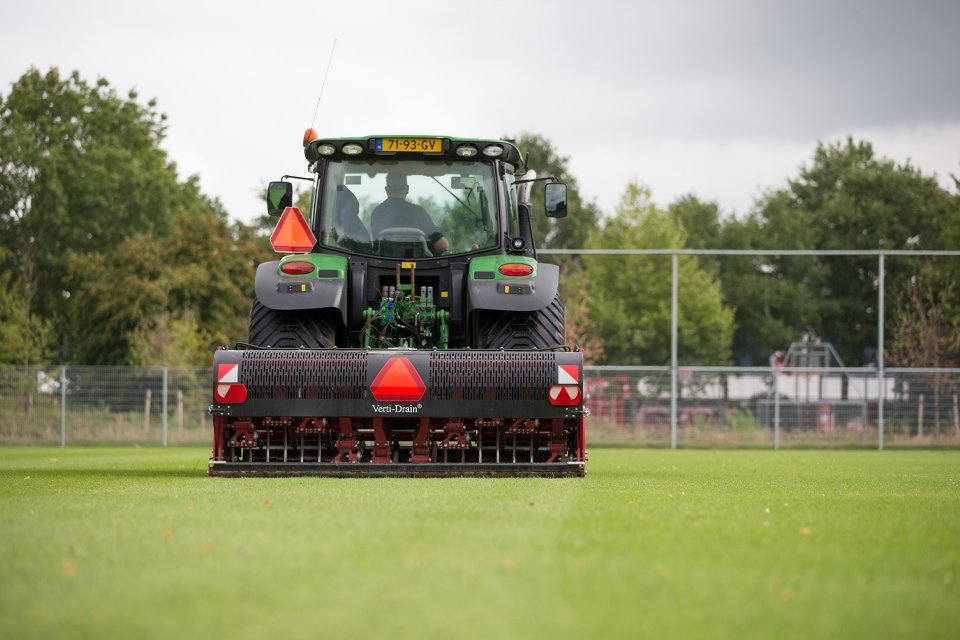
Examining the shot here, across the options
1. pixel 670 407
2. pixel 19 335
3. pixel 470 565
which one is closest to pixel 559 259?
pixel 19 335

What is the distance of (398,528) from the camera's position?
5.97m

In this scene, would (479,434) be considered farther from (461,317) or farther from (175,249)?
(175,249)

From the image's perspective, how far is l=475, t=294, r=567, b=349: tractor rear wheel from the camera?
1080 cm

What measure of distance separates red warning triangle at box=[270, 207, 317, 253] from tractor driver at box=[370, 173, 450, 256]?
591 mm

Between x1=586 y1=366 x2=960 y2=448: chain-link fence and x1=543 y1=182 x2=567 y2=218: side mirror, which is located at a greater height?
x1=543 y1=182 x2=567 y2=218: side mirror

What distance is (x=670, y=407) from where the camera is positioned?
2533cm

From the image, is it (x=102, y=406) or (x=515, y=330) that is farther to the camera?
(x=102, y=406)

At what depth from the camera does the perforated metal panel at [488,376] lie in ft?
32.2

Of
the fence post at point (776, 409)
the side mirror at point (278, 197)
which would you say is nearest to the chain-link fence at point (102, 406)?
the fence post at point (776, 409)

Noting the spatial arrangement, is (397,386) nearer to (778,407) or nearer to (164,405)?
(164,405)

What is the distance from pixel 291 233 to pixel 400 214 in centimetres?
94

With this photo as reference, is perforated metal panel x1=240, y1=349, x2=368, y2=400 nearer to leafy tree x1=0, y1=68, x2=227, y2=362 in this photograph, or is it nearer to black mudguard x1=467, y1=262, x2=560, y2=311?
black mudguard x1=467, y1=262, x2=560, y2=311

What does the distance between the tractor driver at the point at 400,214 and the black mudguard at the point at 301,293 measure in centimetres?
77

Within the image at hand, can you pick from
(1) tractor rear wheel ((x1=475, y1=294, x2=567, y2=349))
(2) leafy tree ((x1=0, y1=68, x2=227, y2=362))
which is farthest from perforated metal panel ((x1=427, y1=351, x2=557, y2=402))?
(2) leafy tree ((x1=0, y1=68, x2=227, y2=362))
